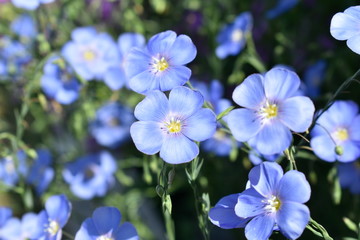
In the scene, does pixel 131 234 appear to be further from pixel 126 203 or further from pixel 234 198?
pixel 126 203

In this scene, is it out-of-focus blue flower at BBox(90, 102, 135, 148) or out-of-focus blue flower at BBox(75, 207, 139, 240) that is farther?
out-of-focus blue flower at BBox(90, 102, 135, 148)

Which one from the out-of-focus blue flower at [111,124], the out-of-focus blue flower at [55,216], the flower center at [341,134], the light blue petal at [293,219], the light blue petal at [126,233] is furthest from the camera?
the out-of-focus blue flower at [111,124]

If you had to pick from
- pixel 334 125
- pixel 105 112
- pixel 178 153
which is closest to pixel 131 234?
pixel 178 153

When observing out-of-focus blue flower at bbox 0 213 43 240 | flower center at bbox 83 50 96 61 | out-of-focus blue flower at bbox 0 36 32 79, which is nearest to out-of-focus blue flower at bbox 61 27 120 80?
flower center at bbox 83 50 96 61

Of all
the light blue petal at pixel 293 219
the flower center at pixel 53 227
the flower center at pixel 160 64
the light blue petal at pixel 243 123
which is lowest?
the flower center at pixel 53 227

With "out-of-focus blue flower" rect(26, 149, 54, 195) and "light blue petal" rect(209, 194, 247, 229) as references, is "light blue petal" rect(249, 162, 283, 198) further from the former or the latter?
"out-of-focus blue flower" rect(26, 149, 54, 195)

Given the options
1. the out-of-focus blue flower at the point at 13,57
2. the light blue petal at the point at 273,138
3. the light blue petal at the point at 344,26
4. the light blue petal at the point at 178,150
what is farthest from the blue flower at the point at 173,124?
the out-of-focus blue flower at the point at 13,57

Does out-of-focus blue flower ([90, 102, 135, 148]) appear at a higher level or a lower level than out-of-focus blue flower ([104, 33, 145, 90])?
lower

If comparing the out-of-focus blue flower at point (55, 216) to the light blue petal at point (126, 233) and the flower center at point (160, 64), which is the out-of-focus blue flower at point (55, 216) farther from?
the flower center at point (160, 64)
